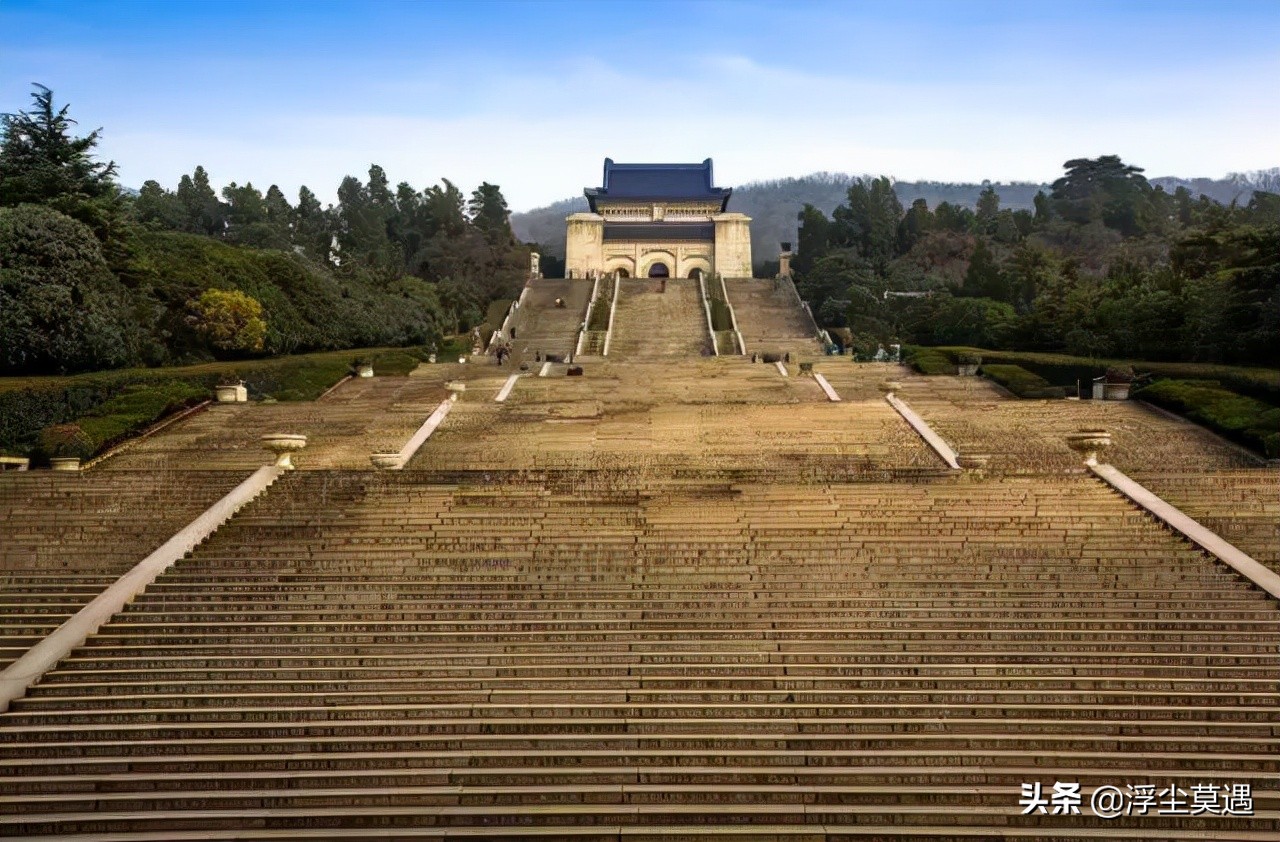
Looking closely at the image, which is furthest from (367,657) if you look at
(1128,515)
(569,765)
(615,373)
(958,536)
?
(615,373)

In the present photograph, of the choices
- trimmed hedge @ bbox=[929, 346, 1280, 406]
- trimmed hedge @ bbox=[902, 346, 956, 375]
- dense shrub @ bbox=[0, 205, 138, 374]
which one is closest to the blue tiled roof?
trimmed hedge @ bbox=[902, 346, 956, 375]

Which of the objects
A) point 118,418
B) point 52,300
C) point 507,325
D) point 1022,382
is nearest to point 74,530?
point 118,418

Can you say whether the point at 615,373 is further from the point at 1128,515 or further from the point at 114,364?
the point at 1128,515

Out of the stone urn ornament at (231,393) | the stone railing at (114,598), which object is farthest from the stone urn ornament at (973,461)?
the stone urn ornament at (231,393)

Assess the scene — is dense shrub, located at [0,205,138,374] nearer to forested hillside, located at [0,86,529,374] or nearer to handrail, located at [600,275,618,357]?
forested hillside, located at [0,86,529,374]

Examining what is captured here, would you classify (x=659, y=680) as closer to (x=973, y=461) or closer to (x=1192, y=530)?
(x=1192, y=530)

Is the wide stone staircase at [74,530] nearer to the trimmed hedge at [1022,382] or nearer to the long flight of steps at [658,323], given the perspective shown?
the trimmed hedge at [1022,382]
